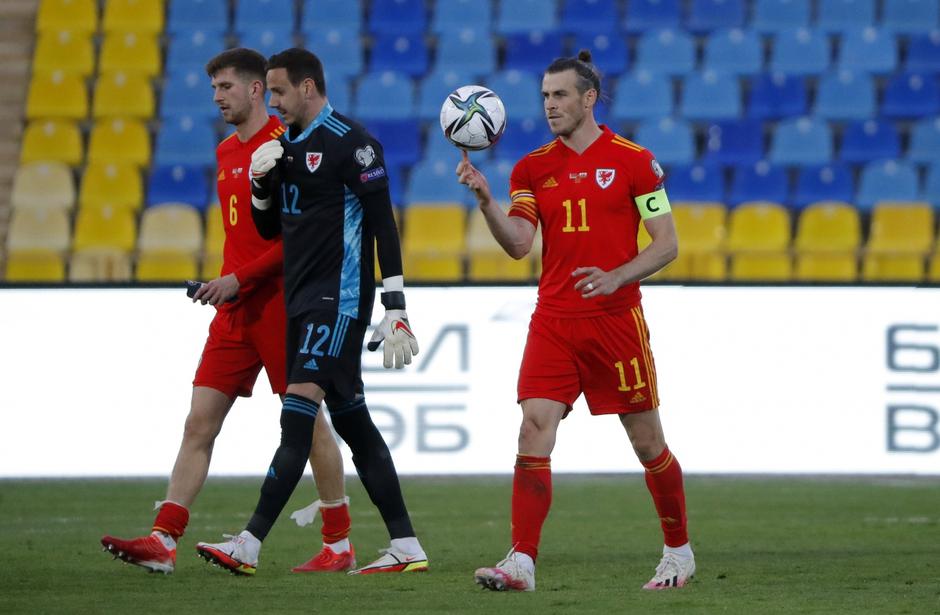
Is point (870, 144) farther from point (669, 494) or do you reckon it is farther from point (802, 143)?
point (669, 494)

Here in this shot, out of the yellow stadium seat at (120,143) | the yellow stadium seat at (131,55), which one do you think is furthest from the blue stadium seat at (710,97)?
the yellow stadium seat at (131,55)

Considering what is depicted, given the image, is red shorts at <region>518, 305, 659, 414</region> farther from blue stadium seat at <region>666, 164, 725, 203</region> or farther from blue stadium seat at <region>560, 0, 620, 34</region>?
blue stadium seat at <region>560, 0, 620, 34</region>

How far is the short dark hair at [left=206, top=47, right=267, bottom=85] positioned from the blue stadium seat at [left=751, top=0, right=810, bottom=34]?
11.1 meters

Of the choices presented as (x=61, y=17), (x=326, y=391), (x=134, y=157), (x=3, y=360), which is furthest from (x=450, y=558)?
(x=61, y=17)

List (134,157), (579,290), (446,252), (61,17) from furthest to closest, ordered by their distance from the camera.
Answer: (61,17) < (134,157) < (446,252) < (579,290)

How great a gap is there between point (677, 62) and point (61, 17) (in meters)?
6.72

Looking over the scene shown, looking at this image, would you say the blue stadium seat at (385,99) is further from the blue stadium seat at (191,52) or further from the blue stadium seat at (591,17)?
the blue stadium seat at (591,17)

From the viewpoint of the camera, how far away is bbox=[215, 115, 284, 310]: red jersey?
22.8ft

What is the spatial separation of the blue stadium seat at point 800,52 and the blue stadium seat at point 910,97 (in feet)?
2.44

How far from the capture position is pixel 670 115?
16578 millimetres

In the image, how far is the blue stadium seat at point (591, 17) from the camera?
17359mm

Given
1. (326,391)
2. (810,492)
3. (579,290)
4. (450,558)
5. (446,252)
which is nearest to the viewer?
(579,290)

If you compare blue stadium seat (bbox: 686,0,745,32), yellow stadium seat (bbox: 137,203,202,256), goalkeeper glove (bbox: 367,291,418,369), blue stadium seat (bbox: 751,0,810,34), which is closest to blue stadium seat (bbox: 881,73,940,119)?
blue stadium seat (bbox: 751,0,810,34)

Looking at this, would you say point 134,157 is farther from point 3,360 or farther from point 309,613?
point 309,613
